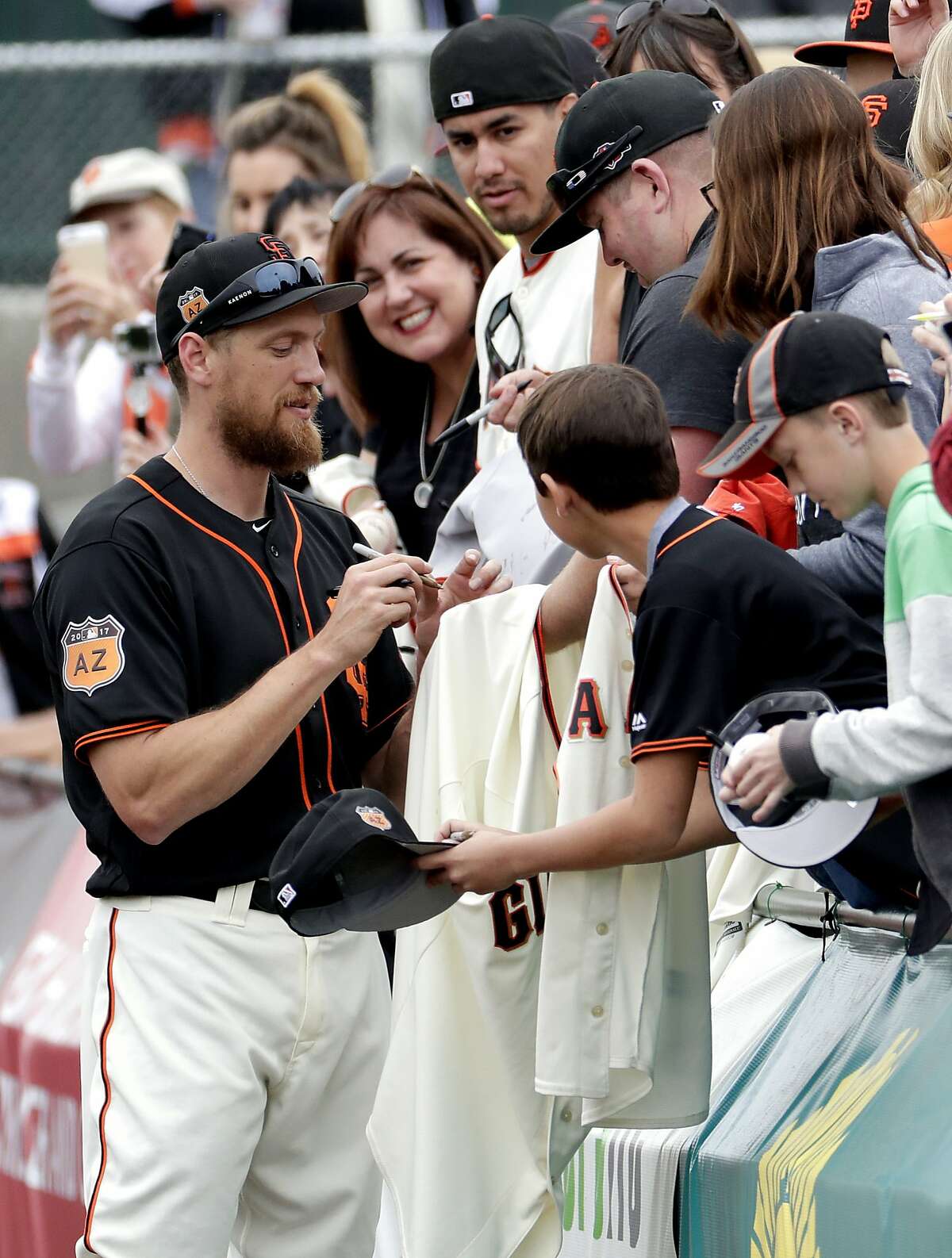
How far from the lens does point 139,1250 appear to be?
3.35 metres

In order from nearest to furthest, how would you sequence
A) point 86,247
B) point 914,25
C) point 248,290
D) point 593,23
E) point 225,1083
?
point 225,1083
point 248,290
point 914,25
point 593,23
point 86,247

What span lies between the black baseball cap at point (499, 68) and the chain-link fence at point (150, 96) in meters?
3.40

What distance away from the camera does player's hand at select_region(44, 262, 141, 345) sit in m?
6.21

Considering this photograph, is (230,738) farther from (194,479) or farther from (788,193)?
(788,193)

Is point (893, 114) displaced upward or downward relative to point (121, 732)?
upward

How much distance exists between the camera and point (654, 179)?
3789 millimetres

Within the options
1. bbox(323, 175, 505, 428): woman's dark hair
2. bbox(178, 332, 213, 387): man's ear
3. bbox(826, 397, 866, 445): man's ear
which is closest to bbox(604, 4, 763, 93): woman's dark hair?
bbox(323, 175, 505, 428): woman's dark hair

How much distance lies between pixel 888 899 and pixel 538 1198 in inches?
34.7

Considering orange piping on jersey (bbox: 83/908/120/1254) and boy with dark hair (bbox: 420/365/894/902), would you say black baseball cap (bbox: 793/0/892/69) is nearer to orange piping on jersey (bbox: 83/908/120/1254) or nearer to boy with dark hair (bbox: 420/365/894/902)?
boy with dark hair (bbox: 420/365/894/902)

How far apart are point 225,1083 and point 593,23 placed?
369 centimetres

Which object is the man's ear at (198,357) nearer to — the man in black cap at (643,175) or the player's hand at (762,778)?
the man in black cap at (643,175)

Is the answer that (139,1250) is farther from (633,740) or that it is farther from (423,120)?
(423,120)

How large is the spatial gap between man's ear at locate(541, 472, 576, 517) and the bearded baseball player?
42 cm

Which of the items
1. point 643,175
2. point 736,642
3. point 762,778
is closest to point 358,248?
point 643,175
